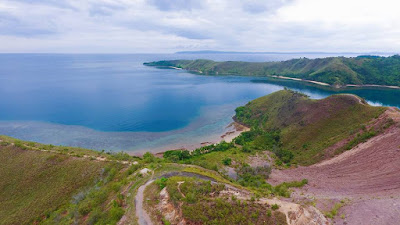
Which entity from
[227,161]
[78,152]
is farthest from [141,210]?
[78,152]

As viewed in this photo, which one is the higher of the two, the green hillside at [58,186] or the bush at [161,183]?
the bush at [161,183]

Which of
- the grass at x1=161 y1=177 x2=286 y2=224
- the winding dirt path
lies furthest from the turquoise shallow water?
the grass at x1=161 y1=177 x2=286 y2=224

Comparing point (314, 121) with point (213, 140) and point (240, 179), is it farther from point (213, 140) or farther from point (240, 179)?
point (240, 179)

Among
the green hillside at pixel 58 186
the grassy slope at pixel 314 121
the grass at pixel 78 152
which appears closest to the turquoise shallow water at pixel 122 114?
the grass at pixel 78 152

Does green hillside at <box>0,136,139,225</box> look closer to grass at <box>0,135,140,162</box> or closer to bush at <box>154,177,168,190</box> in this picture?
grass at <box>0,135,140,162</box>

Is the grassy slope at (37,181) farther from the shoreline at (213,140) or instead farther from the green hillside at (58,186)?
the shoreline at (213,140)

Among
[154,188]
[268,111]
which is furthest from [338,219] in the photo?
[268,111]

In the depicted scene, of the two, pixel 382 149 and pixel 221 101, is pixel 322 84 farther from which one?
pixel 382 149
